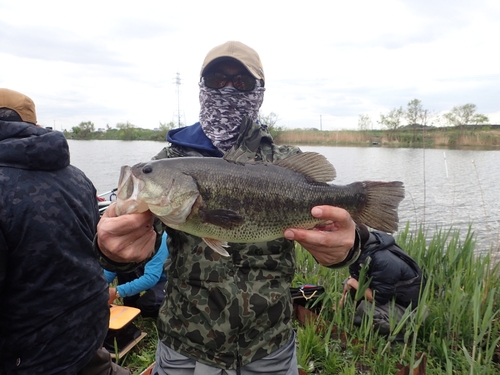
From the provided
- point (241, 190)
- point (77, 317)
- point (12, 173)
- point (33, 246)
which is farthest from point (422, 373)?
point (12, 173)

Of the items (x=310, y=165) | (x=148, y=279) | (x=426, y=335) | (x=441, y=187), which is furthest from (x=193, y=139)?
(x=441, y=187)

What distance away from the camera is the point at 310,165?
7.23 ft

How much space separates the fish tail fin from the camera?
83.6 inches

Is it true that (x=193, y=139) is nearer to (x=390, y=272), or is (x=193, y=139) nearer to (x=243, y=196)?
(x=243, y=196)

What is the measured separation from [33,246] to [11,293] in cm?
37

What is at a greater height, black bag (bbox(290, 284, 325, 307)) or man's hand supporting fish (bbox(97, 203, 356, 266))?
man's hand supporting fish (bbox(97, 203, 356, 266))

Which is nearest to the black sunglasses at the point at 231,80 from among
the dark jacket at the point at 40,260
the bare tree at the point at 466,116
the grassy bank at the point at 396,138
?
the dark jacket at the point at 40,260

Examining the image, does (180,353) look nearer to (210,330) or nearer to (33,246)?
(210,330)

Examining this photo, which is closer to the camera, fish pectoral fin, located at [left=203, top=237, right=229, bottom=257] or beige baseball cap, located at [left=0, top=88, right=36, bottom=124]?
fish pectoral fin, located at [left=203, top=237, right=229, bottom=257]

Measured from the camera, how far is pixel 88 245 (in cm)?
289

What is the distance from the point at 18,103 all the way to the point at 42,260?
1.55 m

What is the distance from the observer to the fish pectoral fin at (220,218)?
1963mm

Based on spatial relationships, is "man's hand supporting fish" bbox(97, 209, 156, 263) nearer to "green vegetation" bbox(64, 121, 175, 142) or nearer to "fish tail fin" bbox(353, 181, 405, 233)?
"fish tail fin" bbox(353, 181, 405, 233)

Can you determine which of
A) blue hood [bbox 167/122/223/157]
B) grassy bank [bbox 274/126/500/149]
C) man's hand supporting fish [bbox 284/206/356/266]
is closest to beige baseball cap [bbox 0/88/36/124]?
blue hood [bbox 167/122/223/157]
